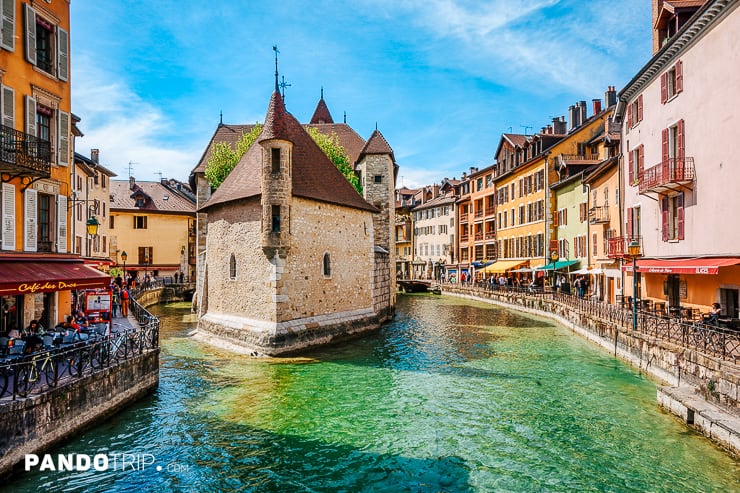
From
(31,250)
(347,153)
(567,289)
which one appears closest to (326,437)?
(31,250)

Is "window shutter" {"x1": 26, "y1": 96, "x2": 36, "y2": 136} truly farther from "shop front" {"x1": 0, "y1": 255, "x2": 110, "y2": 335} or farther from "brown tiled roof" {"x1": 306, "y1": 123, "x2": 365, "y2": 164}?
"brown tiled roof" {"x1": 306, "y1": 123, "x2": 365, "y2": 164}

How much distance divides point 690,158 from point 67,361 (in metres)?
19.7

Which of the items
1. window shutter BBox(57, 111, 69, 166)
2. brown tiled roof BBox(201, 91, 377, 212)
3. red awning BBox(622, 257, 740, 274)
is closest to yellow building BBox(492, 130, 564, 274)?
brown tiled roof BBox(201, 91, 377, 212)

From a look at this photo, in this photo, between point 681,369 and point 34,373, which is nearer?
point 34,373

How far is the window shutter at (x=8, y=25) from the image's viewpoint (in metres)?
13.0

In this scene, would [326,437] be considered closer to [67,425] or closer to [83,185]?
[67,425]

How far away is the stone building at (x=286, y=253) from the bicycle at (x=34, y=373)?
31.6ft

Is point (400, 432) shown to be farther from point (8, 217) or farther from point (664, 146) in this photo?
point (664, 146)

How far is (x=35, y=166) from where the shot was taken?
13.2 meters

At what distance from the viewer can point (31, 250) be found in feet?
45.4

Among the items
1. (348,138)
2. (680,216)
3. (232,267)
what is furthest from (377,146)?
(680,216)

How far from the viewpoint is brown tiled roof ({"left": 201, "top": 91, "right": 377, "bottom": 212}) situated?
20828mm

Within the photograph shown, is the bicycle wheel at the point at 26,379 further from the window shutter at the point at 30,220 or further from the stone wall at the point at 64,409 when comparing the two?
the window shutter at the point at 30,220

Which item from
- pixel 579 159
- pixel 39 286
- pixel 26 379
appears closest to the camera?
pixel 26 379
